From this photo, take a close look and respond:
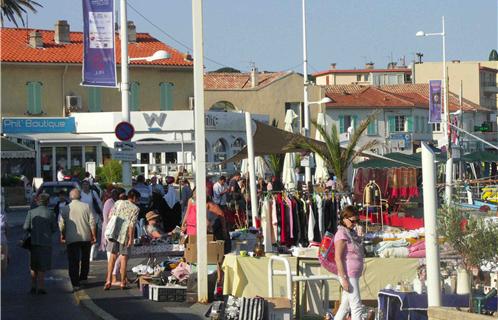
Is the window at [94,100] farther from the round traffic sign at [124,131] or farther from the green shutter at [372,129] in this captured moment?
the round traffic sign at [124,131]

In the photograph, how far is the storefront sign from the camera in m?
55.3

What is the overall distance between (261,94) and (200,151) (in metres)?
63.1

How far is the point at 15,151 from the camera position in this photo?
5181cm

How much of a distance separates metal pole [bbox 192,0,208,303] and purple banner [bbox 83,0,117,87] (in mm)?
11395

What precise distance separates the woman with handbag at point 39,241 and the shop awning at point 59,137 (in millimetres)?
38097

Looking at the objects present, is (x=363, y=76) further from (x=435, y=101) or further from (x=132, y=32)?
(x=435, y=101)

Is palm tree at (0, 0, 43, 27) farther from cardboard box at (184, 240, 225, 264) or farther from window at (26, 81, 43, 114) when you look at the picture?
cardboard box at (184, 240, 225, 264)

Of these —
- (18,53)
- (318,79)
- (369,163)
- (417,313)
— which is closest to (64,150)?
(18,53)

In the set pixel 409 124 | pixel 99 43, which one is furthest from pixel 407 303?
pixel 409 124

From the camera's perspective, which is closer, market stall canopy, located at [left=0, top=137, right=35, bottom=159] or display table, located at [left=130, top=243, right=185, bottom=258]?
display table, located at [left=130, top=243, right=185, bottom=258]

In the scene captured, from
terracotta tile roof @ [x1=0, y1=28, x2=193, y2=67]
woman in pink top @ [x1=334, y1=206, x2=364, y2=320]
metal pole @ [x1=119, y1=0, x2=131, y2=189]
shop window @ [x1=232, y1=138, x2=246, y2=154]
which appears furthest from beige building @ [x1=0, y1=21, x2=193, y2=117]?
woman in pink top @ [x1=334, y1=206, x2=364, y2=320]

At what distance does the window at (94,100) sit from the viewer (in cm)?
6303

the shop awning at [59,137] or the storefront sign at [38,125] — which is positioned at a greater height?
the storefront sign at [38,125]

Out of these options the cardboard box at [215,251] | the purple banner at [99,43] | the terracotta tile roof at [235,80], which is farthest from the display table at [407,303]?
the terracotta tile roof at [235,80]
